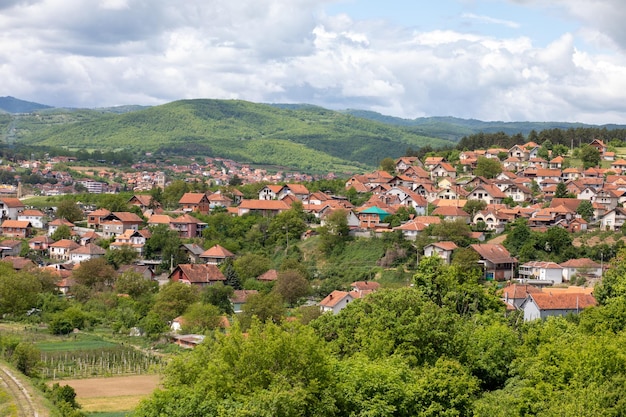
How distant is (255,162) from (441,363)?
12445cm

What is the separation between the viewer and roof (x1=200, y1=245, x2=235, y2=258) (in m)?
50.6

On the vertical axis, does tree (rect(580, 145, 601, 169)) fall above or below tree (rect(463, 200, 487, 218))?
above

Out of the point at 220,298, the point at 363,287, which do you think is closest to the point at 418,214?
the point at 363,287

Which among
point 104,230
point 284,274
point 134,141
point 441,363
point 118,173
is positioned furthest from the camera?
point 134,141

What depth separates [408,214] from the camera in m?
54.5

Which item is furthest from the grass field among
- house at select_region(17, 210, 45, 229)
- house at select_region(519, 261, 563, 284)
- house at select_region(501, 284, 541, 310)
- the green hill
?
the green hill

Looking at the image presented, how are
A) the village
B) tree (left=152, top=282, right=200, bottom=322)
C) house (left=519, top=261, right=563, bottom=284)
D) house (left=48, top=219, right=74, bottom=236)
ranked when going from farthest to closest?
house (left=48, top=219, right=74, bottom=236) → the village → house (left=519, top=261, right=563, bottom=284) → tree (left=152, top=282, right=200, bottom=322)

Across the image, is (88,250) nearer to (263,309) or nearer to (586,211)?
(263,309)

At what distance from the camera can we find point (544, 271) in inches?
1647

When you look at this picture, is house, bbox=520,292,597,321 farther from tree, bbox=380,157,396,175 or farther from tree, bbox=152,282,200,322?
tree, bbox=380,157,396,175

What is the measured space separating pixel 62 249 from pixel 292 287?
19.9m

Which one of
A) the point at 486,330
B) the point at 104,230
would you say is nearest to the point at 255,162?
the point at 104,230

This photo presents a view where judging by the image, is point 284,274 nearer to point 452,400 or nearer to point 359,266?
point 359,266

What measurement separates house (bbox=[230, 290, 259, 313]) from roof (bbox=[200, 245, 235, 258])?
252 inches
